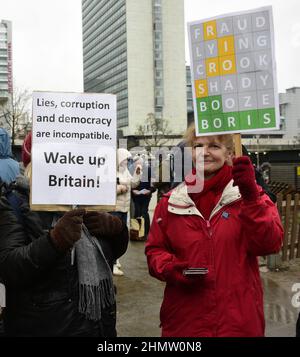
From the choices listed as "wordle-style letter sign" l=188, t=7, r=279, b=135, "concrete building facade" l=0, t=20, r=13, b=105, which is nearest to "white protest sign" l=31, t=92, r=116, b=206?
"wordle-style letter sign" l=188, t=7, r=279, b=135

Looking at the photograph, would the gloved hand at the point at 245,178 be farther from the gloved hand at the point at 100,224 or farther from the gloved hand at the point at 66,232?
the gloved hand at the point at 66,232

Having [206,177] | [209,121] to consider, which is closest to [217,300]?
[206,177]

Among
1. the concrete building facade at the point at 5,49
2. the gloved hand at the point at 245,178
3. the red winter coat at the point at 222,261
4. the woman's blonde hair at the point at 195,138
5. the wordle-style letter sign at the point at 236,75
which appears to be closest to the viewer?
the gloved hand at the point at 245,178

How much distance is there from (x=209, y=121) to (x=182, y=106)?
12108 centimetres

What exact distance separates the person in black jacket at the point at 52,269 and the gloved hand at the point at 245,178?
Result: 2.23 feet

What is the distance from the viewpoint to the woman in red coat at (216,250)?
7.56 feet

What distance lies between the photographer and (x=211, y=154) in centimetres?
257

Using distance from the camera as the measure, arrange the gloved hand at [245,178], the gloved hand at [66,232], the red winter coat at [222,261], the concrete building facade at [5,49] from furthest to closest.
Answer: the concrete building facade at [5,49] < the red winter coat at [222,261] < the gloved hand at [245,178] < the gloved hand at [66,232]

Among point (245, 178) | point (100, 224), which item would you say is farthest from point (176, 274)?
point (245, 178)

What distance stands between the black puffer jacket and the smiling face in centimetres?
88

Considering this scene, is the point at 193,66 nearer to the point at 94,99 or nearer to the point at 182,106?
the point at 94,99

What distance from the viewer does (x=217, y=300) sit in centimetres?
238

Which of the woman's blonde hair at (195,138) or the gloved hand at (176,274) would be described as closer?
the gloved hand at (176,274)

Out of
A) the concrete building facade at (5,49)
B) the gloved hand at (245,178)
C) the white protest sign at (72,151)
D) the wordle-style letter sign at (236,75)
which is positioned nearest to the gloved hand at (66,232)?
the white protest sign at (72,151)
